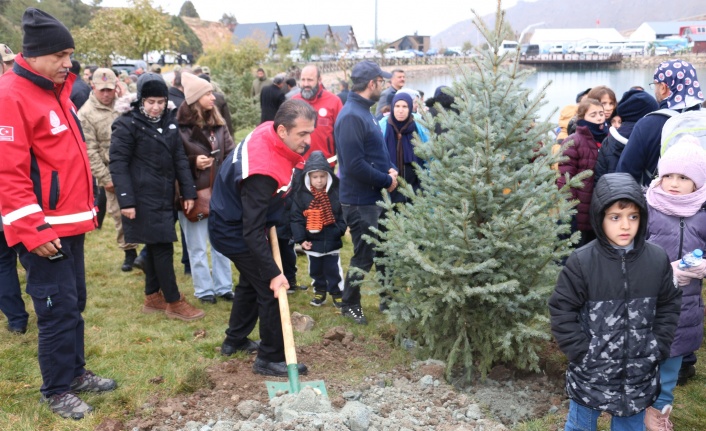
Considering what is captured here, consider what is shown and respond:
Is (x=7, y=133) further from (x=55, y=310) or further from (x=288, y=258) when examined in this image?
(x=288, y=258)

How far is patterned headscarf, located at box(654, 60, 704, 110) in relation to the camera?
4.83 meters

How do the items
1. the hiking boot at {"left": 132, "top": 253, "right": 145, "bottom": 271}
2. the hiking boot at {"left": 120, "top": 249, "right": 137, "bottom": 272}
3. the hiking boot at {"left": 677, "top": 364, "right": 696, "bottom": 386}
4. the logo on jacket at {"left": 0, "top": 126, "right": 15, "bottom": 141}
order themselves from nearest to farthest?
the logo on jacket at {"left": 0, "top": 126, "right": 15, "bottom": 141} < the hiking boot at {"left": 677, "top": 364, "right": 696, "bottom": 386} < the hiking boot at {"left": 132, "top": 253, "right": 145, "bottom": 271} < the hiking boot at {"left": 120, "top": 249, "right": 137, "bottom": 272}

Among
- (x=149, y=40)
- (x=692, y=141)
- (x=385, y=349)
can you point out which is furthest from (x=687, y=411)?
(x=149, y=40)

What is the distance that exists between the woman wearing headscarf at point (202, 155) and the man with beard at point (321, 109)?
4.82ft

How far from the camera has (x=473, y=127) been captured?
4.04 m

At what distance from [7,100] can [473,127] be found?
112 inches

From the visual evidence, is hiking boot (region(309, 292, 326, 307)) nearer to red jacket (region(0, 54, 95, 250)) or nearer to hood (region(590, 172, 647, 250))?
red jacket (region(0, 54, 95, 250))

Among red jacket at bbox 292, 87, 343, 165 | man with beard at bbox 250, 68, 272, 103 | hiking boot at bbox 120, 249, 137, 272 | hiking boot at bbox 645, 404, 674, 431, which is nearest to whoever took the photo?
hiking boot at bbox 645, 404, 674, 431

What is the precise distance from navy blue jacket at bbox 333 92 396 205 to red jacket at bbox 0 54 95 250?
2.29 m

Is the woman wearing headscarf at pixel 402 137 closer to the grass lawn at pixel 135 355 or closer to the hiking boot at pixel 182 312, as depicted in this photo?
the grass lawn at pixel 135 355

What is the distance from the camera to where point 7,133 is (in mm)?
3590

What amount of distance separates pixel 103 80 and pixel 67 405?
13.3ft

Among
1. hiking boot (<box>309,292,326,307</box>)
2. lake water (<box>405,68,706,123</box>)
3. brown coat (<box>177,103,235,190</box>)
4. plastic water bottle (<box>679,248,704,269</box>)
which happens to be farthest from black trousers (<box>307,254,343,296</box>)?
lake water (<box>405,68,706,123</box>)

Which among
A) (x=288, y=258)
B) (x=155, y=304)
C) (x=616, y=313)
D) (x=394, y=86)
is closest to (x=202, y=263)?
(x=155, y=304)
